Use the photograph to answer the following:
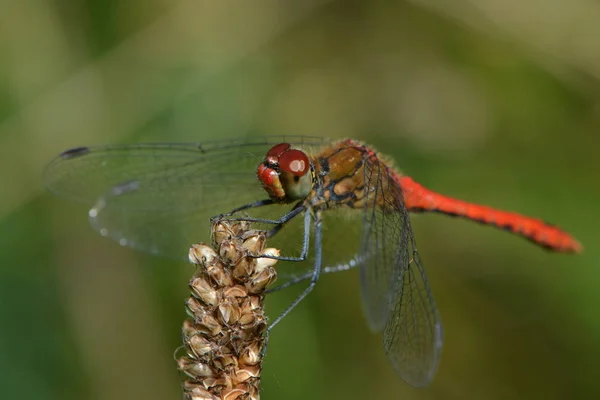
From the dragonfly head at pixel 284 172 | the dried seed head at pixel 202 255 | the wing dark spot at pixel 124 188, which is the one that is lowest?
the dried seed head at pixel 202 255

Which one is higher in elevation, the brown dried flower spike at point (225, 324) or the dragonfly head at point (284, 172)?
the dragonfly head at point (284, 172)

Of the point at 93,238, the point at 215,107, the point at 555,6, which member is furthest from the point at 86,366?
the point at 555,6

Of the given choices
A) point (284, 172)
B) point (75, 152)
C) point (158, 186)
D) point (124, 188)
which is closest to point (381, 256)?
point (284, 172)

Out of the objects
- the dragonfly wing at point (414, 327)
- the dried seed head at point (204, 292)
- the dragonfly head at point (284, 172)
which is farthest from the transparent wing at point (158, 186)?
the dried seed head at point (204, 292)

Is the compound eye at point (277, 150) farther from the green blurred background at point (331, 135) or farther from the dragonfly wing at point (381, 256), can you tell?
the green blurred background at point (331, 135)

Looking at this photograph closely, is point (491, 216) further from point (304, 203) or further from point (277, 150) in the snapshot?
point (277, 150)

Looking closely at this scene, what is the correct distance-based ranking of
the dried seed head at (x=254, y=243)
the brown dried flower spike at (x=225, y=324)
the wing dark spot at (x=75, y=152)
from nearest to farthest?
1. the brown dried flower spike at (x=225, y=324)
2. the dried seed head at (x=254, y=243)
3. the wing dark spot at (x=75, y=152)
